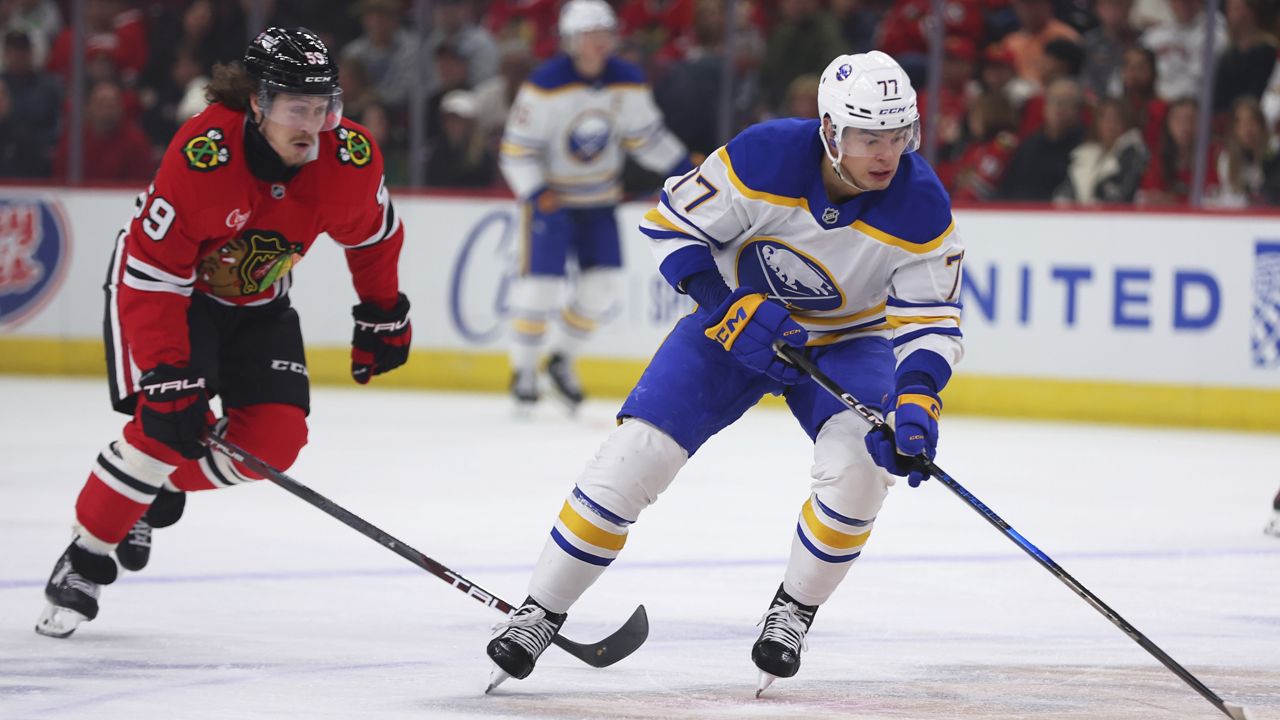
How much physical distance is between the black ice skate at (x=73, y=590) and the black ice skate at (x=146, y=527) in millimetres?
171

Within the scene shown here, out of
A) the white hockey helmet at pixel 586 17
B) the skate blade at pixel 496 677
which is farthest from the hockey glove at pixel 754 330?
the white hockey helmet at pixel 586 17

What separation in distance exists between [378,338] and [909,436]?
4.31 feet

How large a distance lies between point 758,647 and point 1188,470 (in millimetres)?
3913

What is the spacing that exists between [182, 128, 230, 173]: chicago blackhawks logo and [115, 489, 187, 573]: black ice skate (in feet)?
2.66

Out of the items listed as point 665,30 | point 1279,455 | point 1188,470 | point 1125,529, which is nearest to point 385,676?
point 1125,529

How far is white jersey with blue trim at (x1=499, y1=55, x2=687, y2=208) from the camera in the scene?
845cm

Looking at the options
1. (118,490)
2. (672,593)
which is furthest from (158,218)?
(672,593)

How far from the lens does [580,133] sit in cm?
848

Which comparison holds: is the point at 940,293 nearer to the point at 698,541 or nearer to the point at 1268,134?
the point at 698,541

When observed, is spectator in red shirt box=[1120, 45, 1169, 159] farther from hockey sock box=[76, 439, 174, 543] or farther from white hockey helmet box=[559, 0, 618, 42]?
hockey sock box=[76, 439, 174, 543]

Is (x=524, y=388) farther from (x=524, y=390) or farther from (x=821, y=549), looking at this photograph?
(x=821, y=549)

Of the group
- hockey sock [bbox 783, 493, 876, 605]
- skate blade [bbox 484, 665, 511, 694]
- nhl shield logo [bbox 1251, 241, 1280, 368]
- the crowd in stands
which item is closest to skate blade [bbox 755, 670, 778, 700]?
hockey sock [bbox 783, 493, 876, 605]

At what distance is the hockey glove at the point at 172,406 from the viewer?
3.70 meters

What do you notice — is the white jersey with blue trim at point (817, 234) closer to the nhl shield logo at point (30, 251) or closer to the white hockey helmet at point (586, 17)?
the white hockey helmet at point (586, 17)
